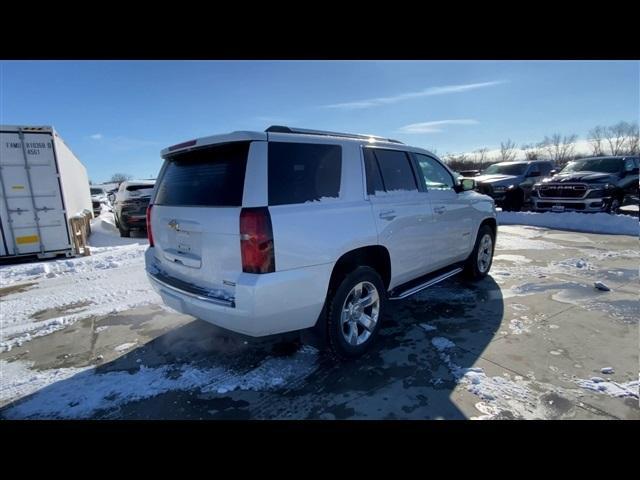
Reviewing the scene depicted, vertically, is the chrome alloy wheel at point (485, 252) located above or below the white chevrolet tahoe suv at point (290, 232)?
below

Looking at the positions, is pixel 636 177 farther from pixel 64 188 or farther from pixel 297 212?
pixel 64 188

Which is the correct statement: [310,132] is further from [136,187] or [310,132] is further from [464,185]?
[136,187]

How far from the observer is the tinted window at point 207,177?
2.53 m

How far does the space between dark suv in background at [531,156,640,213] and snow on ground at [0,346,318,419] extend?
12.1 meters

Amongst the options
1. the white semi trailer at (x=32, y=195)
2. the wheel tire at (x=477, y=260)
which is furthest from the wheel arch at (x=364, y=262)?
the white semi trailer at (x=32, y=195)

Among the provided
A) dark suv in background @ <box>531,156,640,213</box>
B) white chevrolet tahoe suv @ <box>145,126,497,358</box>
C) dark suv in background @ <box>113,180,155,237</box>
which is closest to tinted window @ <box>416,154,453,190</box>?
white chevrolet tahoe suv @ <box>145,126,497,358</box>

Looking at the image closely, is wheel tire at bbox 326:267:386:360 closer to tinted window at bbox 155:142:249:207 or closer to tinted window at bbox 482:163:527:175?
tinted window at bbox 155:142:249:207

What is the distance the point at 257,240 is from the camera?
7.70 ft

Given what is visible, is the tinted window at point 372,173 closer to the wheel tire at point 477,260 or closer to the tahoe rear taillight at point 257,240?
the tahoe rear taillight at point 257,240

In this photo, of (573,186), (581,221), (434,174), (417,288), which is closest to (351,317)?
(417,288)

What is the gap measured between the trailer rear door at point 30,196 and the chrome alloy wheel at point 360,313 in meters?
8.20

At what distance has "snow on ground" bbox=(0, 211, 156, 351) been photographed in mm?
Result: 4176

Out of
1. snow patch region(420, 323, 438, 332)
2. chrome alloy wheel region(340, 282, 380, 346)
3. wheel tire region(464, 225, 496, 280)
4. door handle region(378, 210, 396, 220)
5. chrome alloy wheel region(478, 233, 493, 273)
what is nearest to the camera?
chrome alloy wheel region(340, 282, 380, 346)
